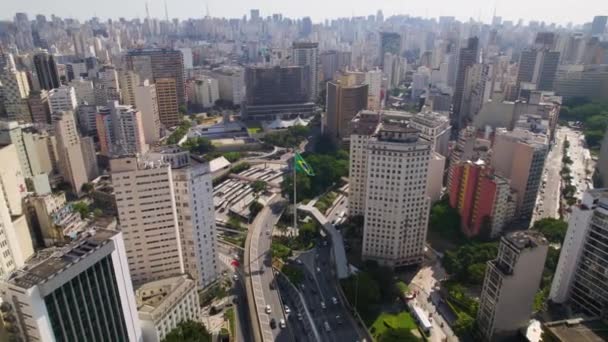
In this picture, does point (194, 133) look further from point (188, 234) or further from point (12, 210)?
point (188, 234)

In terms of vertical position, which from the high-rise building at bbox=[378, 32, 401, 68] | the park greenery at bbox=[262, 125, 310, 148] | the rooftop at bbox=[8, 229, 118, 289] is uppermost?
the high-rise building at bbox=[378, 32, 401, 68]

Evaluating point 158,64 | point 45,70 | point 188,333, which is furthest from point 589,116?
point 45,70

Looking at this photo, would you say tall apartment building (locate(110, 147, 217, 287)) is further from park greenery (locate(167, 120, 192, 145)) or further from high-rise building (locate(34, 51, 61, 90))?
high-rise building (locate(34, 51, 61, 90))

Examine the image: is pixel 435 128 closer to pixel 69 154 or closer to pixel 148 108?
pixel 69 154

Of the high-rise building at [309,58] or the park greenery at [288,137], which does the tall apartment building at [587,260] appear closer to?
the park greenery at [288,137]

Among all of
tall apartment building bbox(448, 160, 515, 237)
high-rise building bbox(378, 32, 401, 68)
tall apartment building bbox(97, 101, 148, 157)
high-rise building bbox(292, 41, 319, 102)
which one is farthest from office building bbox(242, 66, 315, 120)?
high-rise building bbox(378, 32, 401, 68)
